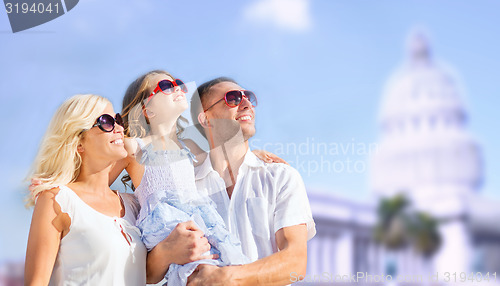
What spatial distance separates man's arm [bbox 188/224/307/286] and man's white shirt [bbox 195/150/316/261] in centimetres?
6

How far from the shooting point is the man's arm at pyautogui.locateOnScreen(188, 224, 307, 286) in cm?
220

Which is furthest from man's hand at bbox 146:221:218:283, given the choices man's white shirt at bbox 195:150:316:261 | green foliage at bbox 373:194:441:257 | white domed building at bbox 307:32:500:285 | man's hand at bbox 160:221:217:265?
green foliage at bbox 373:194:441:257

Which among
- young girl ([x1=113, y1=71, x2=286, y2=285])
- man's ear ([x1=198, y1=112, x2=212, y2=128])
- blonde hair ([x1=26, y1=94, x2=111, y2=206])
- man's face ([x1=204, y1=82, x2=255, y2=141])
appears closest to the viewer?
young girl ([x1=113, y1=71, x2=286, y2=285])

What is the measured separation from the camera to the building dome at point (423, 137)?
3866 cm

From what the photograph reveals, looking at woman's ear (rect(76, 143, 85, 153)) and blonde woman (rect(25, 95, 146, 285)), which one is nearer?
blonde woman (rect(25, 95, 146, 285))

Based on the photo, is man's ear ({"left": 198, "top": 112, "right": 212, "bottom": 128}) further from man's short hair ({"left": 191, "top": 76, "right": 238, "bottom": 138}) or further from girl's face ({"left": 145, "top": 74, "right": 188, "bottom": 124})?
girl's face ({"left": 145, "top": 74, "right": 188, "bottom": 124})

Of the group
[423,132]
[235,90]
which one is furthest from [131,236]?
[423,132]

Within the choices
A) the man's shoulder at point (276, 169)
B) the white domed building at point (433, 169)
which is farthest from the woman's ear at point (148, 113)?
the white domed building at point (433, 169)

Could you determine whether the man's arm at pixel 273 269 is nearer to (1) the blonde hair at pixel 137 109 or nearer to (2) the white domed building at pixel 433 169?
(1) the blonde hair at pixel 137 109

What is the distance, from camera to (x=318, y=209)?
48.3 ft

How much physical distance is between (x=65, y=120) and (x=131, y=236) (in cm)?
56

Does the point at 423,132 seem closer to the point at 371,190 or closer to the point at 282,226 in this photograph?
the point at 371,190

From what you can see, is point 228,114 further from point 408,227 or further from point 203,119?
point 408,227

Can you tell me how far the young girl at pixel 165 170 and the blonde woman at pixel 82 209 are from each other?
0.10 meters
